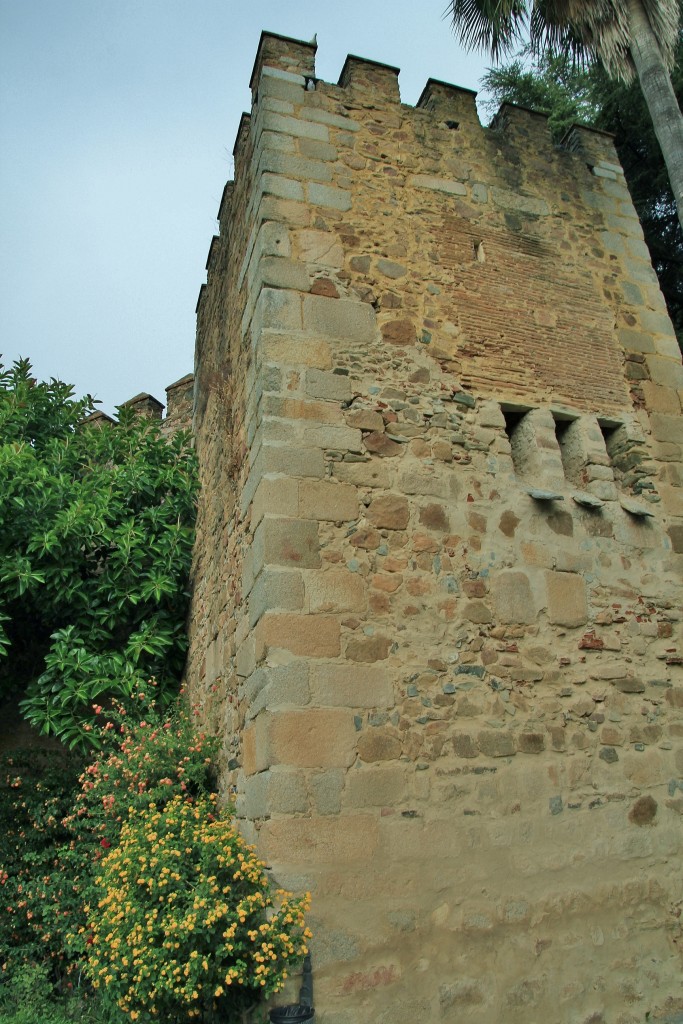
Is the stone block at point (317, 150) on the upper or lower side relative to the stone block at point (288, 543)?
upper

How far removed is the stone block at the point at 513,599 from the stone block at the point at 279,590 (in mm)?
1328

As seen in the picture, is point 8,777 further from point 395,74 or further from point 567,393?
point 395,74

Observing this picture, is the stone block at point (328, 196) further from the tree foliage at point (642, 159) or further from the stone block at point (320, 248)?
the tree foliage at point (642, 159)

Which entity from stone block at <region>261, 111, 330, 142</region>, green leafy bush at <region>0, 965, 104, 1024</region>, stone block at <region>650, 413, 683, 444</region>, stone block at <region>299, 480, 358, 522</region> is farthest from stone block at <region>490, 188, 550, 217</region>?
green leafy bush at <region>0, 965, 104, 1024</region>

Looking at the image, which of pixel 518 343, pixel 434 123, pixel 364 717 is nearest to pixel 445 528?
pixel 364 717

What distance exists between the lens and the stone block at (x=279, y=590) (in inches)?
175

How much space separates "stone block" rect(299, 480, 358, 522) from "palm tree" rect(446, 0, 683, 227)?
4144 mm

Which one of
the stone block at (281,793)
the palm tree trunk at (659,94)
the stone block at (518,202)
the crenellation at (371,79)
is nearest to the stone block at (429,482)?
the stone block at (281,793)

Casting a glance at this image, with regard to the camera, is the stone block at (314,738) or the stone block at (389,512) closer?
the stone block at (314,738)

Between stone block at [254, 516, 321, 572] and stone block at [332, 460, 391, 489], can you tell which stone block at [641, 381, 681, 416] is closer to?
stone block at [332, 460, 391, 489]

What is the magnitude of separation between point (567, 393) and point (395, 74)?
9.61 feet

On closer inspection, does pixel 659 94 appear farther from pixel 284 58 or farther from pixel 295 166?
pixel 295 166

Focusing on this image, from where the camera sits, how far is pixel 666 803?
16.4 ft

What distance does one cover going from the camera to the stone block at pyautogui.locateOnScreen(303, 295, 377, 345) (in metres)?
5.23
